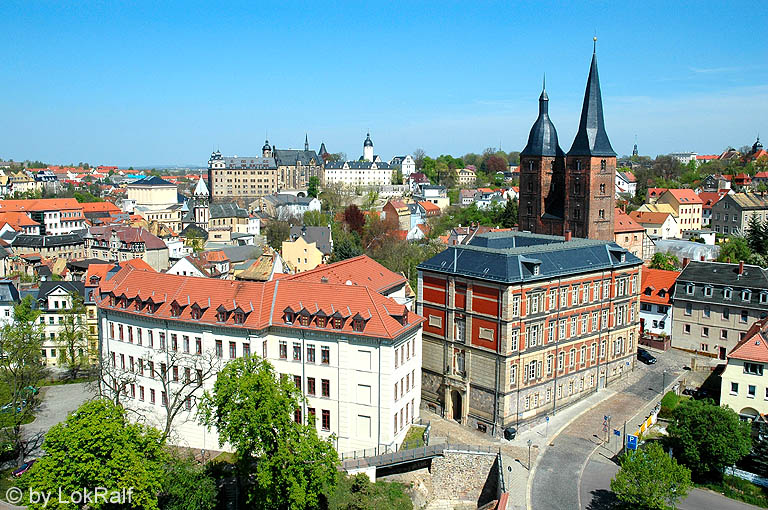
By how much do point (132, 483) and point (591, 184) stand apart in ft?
160

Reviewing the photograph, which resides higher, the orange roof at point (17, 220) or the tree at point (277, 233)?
the orange roof at point (17, 220)

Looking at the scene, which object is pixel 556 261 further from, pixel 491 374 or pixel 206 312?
pixel 206 312

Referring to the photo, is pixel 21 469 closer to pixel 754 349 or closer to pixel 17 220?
pixel 754 349

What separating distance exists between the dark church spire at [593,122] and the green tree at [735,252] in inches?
824

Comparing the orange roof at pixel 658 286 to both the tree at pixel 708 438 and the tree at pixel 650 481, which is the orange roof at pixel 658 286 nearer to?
the tree at pixel 708 438

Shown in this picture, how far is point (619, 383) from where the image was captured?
161ft

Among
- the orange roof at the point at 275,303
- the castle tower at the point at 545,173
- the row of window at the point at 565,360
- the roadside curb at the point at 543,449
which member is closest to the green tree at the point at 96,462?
the orange roof at the point at 275,303

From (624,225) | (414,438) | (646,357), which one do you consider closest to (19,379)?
(414,438)

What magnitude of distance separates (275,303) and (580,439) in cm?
2022

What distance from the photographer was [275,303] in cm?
4022

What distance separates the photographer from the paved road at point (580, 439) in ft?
112

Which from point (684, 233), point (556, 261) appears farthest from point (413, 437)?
point (684, 233)

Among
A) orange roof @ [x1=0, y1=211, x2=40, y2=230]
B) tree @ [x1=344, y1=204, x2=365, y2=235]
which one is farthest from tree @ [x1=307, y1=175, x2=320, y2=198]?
orange roof @ [x1=0, y1=211, x2=40, y2=230]

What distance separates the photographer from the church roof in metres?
67.2
